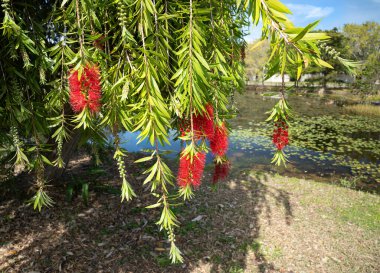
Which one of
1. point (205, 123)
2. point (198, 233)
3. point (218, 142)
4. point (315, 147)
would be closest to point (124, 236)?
point (198, 233)

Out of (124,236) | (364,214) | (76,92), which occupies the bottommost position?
(364,214)

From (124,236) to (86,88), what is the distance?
311 cm

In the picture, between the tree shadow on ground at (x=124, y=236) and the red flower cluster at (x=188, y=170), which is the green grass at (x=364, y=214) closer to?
the tree shadow on ground at (x=124, y=236)

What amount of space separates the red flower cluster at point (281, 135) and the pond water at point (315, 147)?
439cm

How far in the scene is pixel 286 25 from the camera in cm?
77

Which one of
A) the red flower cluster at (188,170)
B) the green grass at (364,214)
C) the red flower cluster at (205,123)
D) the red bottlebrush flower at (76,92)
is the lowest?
the green grass at (364,214)

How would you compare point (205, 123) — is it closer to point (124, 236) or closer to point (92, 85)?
point (92, 85)

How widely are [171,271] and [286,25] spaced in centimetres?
310

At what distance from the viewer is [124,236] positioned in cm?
365

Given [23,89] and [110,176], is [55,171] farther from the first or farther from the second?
[23,89]

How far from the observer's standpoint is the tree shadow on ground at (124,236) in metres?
3.14

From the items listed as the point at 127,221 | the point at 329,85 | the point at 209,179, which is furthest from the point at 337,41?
the point at 127,221

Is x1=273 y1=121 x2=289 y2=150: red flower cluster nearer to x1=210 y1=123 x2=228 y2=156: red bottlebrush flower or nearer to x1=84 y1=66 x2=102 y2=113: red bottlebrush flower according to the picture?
x1=210 y1=123 x2=228 y2=156: red bottlebrush flower

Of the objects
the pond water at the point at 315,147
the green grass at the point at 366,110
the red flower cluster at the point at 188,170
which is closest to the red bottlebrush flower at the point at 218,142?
the red flower cluster at the point at 188,170
